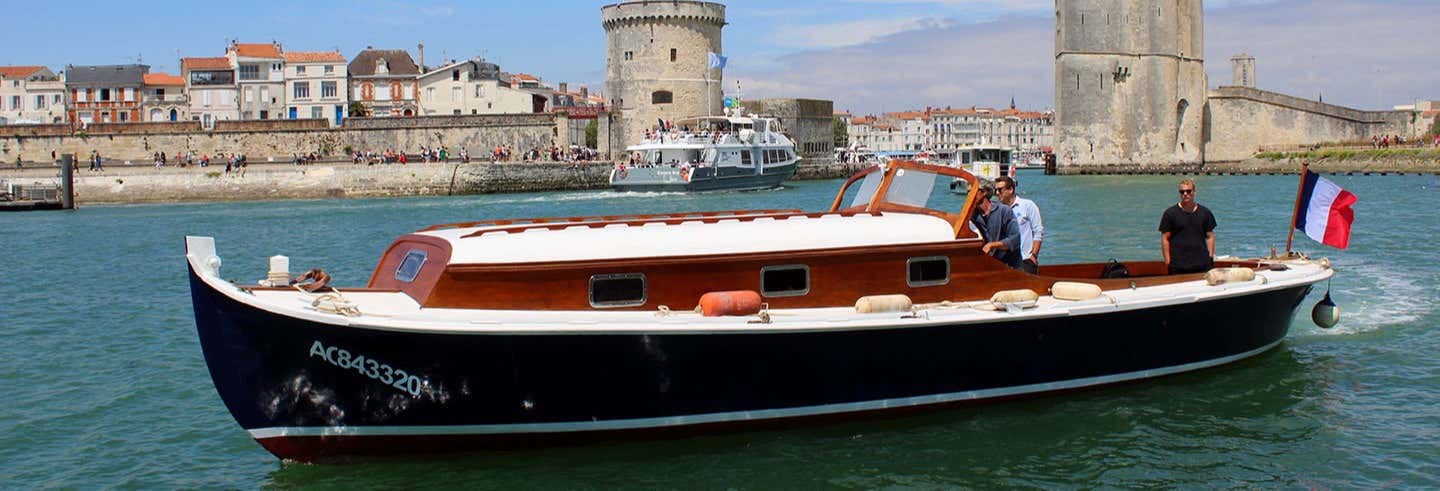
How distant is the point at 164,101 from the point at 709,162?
42819 millimetres

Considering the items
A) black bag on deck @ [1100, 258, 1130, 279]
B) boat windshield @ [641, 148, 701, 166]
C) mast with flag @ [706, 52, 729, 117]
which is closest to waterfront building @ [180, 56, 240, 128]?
mast with flag @ [706, 52, 729, 117]

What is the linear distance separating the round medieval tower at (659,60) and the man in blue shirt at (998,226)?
5372cm

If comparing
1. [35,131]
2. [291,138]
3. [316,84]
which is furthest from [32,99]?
[291,138]

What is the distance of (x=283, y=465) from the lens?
8.67 m

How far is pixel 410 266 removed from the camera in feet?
30.0

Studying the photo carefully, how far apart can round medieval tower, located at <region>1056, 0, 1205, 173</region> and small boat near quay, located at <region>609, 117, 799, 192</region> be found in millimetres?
19386

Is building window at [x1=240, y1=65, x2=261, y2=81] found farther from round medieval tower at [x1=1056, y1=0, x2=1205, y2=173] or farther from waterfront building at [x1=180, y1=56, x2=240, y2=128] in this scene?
round medieval tower at [x1=1056, y1=0, x2=1205, y2=173]

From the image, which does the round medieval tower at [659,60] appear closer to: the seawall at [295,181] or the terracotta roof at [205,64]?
the seawall at [295,181]

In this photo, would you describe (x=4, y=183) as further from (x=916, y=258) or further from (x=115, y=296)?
(x=916, y=258)

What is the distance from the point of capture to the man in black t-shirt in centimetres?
1086

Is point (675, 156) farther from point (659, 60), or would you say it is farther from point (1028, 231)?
point (1028, 231)

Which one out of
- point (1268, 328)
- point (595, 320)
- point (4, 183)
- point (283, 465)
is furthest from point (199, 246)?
point (4, 183)

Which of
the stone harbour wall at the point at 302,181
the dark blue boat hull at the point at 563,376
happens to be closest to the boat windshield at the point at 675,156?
the stone harbour wall at the point at 302,181

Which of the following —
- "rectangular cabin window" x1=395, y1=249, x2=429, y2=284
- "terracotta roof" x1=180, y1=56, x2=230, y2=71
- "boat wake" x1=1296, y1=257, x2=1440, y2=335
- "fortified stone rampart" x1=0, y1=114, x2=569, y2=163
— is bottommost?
"boat wake" x1=1296, y1=257, x2=1440, y2=335
